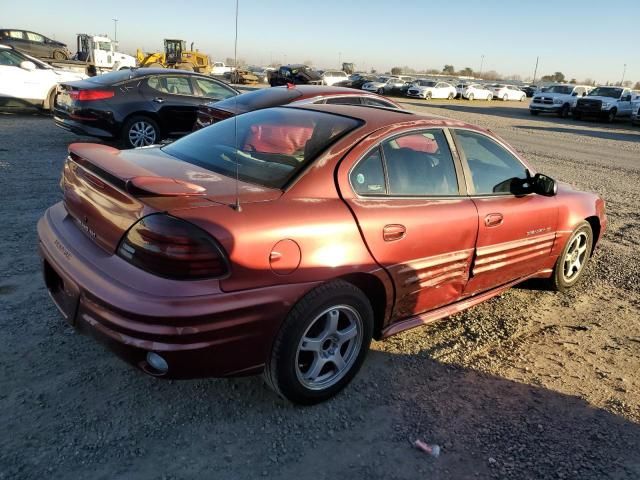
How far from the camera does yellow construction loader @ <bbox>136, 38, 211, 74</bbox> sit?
37000 millimetres

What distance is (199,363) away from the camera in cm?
239

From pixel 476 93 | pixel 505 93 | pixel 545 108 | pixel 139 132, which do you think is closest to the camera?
pixel 139 132

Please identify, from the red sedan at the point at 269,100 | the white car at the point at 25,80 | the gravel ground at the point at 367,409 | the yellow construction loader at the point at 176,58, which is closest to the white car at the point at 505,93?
→ the yellow construction loader at the point at 176,58

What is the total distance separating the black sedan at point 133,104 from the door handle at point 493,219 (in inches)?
278

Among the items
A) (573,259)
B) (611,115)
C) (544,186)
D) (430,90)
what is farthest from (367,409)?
(430,90)

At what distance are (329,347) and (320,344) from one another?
12 centimetres

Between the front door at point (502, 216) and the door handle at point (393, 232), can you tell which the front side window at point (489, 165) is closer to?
the front door at point (502, 216)

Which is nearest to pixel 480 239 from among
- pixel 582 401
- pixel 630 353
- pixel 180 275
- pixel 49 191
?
pixel 582 401

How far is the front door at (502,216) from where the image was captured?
3631mm

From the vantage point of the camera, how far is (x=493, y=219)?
3633 mm

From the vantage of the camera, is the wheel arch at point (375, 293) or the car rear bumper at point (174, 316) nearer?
the car rear bumper at point (174, 316)

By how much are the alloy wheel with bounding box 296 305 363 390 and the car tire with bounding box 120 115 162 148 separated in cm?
711

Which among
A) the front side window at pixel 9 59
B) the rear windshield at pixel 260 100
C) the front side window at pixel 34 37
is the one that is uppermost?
the front side window at pixel 34 37

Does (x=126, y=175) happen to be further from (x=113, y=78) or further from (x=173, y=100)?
(x=113, y=78)
